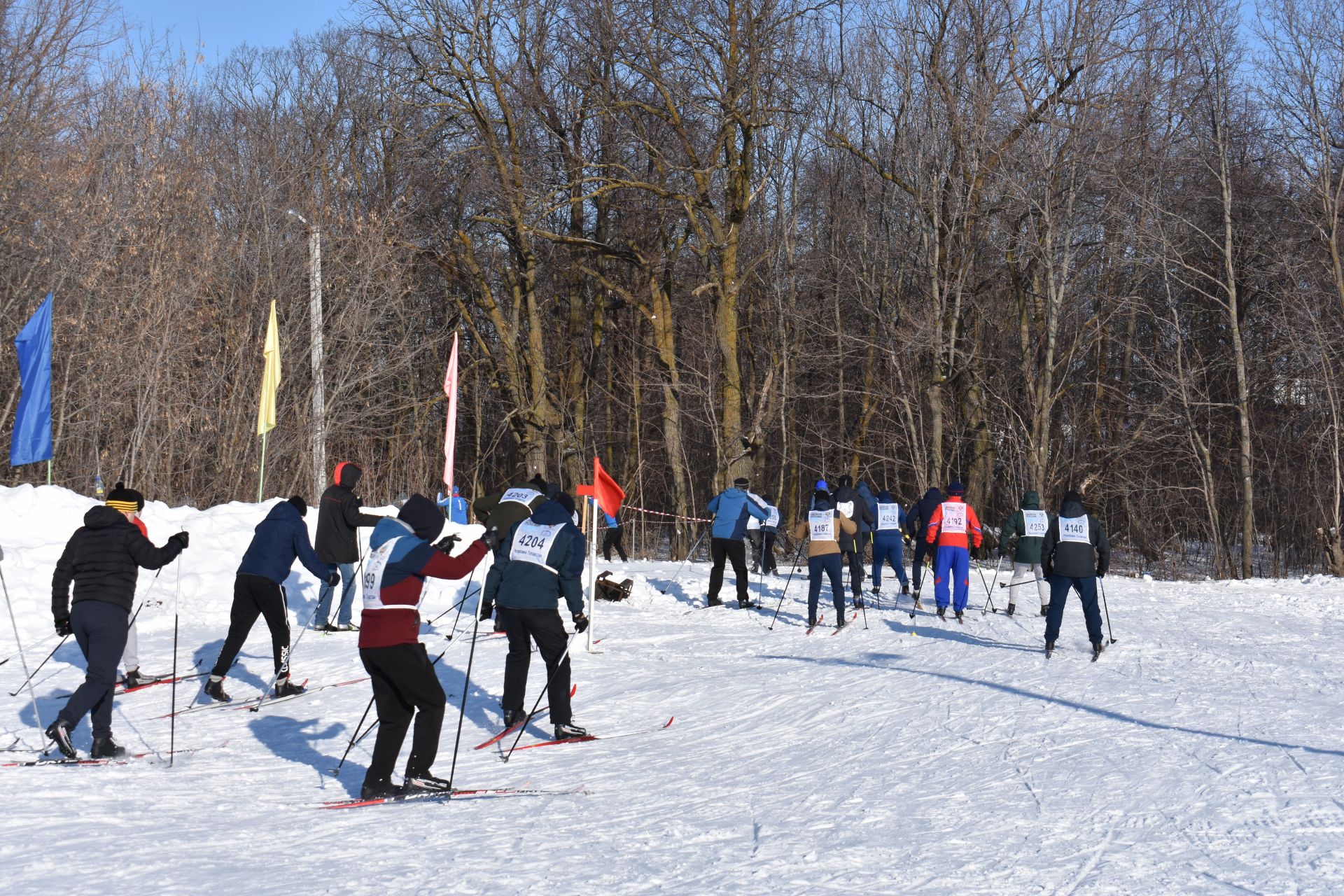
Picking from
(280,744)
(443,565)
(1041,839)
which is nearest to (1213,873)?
(1041,839)

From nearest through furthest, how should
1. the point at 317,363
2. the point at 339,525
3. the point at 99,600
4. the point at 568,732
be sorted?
1. the point at 99,600
2. the point at 568,732
3. the point at 339,525
4. the point at 317,363

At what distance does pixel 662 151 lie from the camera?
93.1 ft

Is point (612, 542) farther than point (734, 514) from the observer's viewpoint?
Yes

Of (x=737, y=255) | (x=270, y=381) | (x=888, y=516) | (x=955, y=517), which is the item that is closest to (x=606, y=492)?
(x=955, y=517)

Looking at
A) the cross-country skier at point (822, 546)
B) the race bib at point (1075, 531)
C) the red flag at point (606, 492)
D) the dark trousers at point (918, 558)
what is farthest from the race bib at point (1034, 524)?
the red flag at point (606, 492)

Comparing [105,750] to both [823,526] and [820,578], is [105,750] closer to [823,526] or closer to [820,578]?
[823,526]

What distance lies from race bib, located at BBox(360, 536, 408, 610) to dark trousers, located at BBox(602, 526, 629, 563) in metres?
16.0

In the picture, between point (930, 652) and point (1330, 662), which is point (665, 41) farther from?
point (1330, 662)

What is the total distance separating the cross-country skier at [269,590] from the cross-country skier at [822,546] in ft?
20.6

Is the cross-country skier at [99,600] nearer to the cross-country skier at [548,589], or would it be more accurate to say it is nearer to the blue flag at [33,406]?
the cross-country skier at [548,589]

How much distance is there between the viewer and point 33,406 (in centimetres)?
1719

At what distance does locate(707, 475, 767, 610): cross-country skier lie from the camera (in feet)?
55.8

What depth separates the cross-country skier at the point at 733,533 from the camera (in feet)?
55.8

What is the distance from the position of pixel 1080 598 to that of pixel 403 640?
25.3ft
